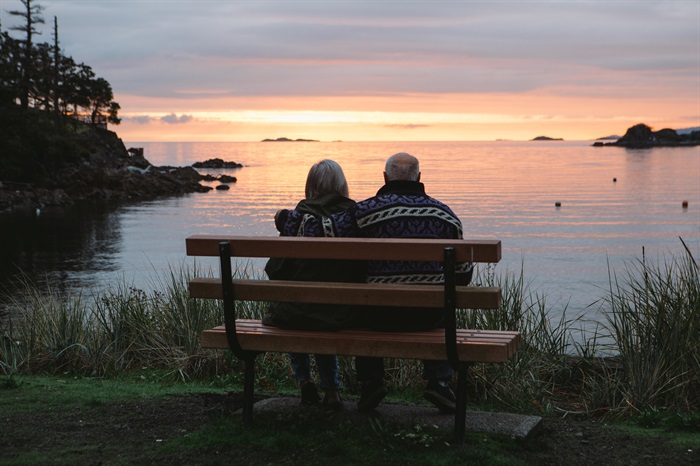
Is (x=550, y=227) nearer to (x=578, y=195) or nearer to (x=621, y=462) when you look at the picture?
(x=578, y=195)

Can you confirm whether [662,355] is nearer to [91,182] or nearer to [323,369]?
[323,369]

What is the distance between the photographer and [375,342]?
4.73 metres

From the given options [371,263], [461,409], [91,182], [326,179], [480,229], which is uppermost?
[91,182]

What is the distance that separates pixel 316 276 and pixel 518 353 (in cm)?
261

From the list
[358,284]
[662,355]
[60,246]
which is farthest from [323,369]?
[60,246]

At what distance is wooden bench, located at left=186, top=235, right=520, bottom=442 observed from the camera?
4.46 metres

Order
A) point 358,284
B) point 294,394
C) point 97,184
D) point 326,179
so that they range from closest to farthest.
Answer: point 358,284, point 326,179, point 294,394, point 97,184

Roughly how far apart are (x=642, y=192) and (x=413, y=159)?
229ft

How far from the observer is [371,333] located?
16.3ft

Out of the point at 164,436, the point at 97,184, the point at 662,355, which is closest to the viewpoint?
the point at 164,436

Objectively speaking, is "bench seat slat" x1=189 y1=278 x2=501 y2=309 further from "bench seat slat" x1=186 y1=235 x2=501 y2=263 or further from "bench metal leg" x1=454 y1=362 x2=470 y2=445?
"bench metal leg" x1=454 y1=362 x2=470 y2=445

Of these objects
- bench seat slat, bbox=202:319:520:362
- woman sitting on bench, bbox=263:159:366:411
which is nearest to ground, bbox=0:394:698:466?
bench seat slat, bbox=202:319:520:362

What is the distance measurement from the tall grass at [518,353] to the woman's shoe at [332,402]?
1.43 metres

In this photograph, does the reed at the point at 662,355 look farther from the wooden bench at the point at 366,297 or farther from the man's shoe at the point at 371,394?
the man's shoe at the point at 371,394
